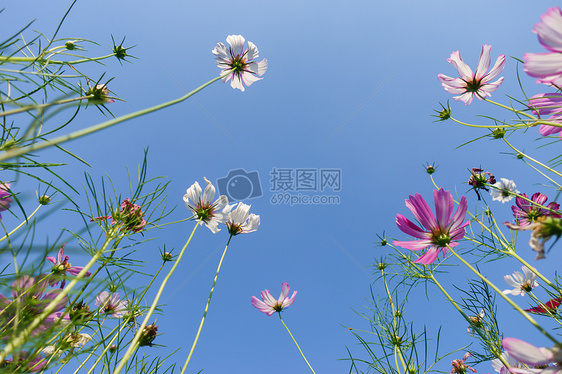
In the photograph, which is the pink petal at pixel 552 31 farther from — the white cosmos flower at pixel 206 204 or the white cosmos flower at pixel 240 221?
the white cosmos flower at pixel 240 221

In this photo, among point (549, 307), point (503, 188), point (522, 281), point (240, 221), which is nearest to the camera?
point (549, 307)

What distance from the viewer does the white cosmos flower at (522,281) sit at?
124 cm

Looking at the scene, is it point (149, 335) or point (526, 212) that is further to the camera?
point (526, 212)

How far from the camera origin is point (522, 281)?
135 cm

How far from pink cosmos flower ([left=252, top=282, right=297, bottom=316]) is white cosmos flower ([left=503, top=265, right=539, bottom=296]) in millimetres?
1035

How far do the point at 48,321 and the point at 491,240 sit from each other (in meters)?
1.43

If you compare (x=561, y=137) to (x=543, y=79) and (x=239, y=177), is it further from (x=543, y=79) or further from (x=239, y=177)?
(x=239, y=177)

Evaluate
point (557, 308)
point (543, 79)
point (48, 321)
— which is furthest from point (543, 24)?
point (48, 321)

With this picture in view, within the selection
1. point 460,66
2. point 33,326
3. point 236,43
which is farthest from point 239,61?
point 33,326

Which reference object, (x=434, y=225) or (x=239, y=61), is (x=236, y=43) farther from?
(x=434, y=225)

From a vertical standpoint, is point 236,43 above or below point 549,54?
above

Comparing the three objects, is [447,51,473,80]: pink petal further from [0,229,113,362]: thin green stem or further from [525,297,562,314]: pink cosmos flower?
[0,229,113,362]: thin green stem

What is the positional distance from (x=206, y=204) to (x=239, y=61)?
0.91 meters

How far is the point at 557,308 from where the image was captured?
2.44 ft
